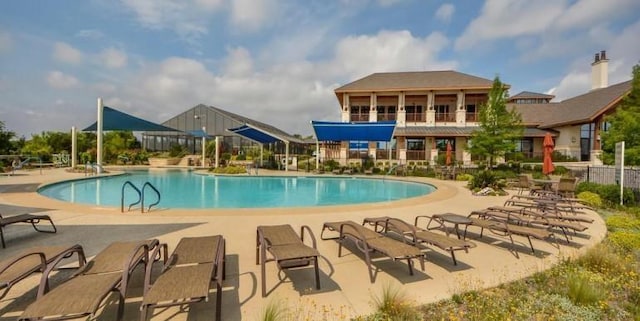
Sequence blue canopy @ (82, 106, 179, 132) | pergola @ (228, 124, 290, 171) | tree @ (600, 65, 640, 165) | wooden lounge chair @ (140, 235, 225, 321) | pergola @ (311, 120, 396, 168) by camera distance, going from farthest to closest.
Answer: pergola @ (228, 124, 290, 171), pergola @ (311, 120, 396, 168), blue canopy @ (82, 106, 179, 132), tree @ (600, 65, 640, 165), wooden lounge chair @ (140, 235, 225, 321)

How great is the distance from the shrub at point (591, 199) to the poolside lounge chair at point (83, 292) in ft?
41.1

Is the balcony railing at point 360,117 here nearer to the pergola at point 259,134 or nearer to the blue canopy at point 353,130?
the blue canopy at point 353,130

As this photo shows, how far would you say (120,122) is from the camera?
18781mm

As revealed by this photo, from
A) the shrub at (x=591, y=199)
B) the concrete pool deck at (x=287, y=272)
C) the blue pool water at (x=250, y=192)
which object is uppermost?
the shrub at (x=591, y=199)

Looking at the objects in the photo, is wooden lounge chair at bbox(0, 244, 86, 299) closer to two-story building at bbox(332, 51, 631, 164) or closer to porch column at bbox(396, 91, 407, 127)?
two-story building at bbox(332, 51, 631, 164)

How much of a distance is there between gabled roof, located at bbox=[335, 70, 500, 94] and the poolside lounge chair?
2613 centimetres

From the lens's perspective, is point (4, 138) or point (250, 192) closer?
point (250, 192)

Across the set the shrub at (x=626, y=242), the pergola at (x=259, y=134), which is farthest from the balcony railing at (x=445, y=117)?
the shrub at (x=626, y=242)

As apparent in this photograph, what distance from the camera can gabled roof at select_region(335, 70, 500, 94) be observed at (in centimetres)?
2609

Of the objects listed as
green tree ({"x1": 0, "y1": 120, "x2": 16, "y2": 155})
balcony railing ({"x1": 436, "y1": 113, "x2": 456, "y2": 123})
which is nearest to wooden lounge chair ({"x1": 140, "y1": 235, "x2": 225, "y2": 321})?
balcony railing ({"x1": 436, "y1": 113, "x2": 456, "y2": 123})

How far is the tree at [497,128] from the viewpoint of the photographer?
17891 mm

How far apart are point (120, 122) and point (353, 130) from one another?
604 inches

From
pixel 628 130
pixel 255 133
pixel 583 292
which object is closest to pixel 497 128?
pixel 628 130

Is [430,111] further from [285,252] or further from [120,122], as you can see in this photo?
[285,252]
